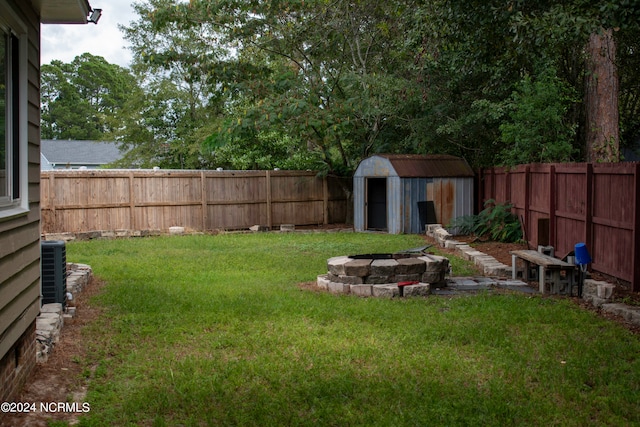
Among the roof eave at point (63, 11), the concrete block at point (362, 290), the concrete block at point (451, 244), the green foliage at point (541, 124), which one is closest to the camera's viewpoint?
the roof eave at point (63, 11)

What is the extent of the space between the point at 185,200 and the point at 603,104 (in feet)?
38.2

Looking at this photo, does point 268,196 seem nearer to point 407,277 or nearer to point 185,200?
point 185,200

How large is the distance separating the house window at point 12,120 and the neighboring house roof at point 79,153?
3080 cm

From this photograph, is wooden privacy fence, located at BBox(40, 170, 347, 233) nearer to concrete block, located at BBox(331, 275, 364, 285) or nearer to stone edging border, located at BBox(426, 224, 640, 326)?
stone edging border, located at BBox(426, 224, 640, 326)

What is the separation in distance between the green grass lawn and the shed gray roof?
32.4ft

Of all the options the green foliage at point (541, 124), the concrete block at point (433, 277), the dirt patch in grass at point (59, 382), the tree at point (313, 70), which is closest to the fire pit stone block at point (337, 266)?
the concrete block at point (433, 277)

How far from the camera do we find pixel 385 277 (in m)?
8.75

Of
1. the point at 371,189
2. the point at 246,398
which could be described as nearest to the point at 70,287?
the point at 246,398

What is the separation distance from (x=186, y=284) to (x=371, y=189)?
1153 centimetres

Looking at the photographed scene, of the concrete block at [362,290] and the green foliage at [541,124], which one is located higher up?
the green foliage at [541,124]

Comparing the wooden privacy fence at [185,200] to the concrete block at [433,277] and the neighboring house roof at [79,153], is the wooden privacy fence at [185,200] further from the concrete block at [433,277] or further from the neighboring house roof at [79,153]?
the neighboring house roof at [79,153]

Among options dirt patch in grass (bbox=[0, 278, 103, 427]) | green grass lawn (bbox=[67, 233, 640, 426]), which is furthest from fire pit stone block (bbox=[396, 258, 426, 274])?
dirt patch in grass (bbox=[0, 278, 103, 427])

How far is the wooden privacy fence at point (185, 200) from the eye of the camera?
1723cm

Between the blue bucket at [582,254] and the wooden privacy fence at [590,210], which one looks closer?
the blue bucket at [582,254]
